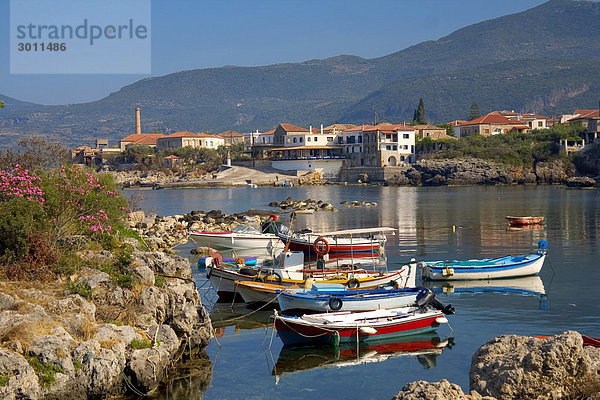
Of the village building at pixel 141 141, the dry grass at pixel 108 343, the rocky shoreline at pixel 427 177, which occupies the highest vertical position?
the village building at pixel 141 141

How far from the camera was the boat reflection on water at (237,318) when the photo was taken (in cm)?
2045

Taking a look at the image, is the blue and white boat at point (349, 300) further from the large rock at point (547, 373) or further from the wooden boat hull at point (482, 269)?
the large rock at point (547, 373)

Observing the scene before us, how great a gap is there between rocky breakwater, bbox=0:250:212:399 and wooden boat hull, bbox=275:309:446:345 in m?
2.03

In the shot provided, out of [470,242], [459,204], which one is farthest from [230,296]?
[459,204]

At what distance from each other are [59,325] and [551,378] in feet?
30.0

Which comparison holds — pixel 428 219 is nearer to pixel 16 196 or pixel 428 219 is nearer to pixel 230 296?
pixel 230 296

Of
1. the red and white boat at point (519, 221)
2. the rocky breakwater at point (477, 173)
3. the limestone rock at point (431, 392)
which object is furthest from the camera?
the rocky breakwater at point (477, 173)

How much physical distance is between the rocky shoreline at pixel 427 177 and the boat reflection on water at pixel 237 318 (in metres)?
68.1

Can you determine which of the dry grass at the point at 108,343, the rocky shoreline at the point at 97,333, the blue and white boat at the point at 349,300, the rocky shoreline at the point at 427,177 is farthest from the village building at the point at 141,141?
the dry grass at the point at 108,343

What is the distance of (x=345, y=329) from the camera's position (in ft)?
59.1

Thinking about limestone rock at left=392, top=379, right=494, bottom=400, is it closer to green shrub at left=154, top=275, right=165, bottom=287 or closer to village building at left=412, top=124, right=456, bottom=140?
green shrub at left=154, top=275, right=165, bottom=287

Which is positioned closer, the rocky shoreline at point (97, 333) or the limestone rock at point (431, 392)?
the limestone rock at point (431, 392)

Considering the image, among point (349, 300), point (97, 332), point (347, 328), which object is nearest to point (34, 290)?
point (97, 332)

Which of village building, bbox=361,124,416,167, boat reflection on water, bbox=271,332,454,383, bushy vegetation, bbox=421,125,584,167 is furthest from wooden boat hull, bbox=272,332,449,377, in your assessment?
village building, bbox=361,124,416,167
